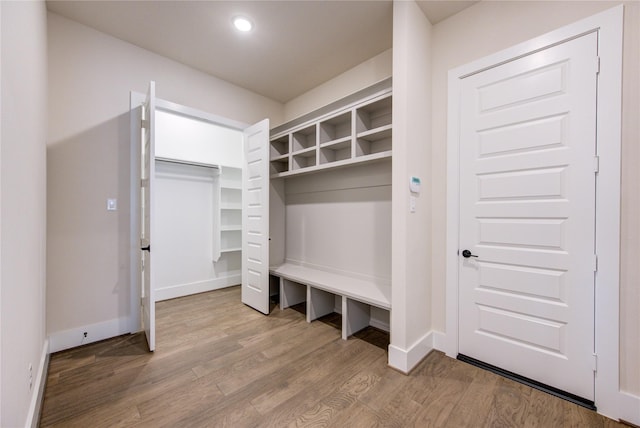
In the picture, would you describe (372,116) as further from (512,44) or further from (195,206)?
(195,206)

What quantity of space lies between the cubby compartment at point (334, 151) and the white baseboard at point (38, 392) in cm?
279

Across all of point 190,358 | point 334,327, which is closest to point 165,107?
point 190,358

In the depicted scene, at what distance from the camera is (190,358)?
87.7 inches

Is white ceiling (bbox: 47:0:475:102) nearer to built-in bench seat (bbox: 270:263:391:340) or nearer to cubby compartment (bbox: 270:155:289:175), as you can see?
cubby compartment (bbox: 270:155:289:175)

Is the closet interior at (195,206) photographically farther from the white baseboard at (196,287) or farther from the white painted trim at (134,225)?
the white painted trim at (134,225)

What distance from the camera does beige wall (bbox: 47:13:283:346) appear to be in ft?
7.68

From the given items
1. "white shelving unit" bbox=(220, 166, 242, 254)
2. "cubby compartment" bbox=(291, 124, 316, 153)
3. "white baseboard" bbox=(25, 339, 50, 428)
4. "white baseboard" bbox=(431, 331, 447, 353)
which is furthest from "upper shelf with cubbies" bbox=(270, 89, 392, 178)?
"white baseboard" bbox=(25, 339, 50, 428)

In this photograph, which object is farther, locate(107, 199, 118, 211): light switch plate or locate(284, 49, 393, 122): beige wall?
locate(284, 49, 393, 122): beige wall

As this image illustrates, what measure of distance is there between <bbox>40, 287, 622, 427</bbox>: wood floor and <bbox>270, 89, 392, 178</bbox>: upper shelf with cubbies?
71.2 inches

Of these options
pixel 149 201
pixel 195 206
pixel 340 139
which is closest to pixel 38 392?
pixel 149 201

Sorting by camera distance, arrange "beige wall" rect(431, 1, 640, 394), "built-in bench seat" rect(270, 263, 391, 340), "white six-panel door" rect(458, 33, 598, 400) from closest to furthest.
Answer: "beige wall" rect(431, 1, 640, 394) < "white six-panel door" rect(458, 33, 598, 400) < "built-in bench seat" rect(270, 263, 391, 340)

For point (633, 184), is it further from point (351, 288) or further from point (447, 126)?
point (351, 288)

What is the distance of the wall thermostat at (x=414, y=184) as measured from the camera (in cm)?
210

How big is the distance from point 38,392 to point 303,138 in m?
3.26
